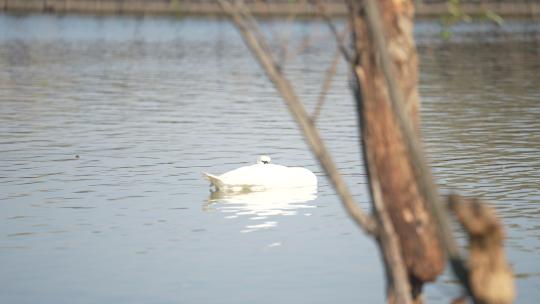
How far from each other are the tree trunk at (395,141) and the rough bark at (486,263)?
57 centimetres

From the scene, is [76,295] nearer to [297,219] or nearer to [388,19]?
[297,219]

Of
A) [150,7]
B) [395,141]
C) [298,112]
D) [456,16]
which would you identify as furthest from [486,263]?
[150,7]

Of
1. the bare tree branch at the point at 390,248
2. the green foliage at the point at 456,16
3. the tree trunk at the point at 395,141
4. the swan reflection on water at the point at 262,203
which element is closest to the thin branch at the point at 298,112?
the bare tree branch at the point at 390,248

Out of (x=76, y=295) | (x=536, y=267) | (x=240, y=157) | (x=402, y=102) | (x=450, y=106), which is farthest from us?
(x=450, y=106)

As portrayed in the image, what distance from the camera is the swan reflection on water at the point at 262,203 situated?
44.2ft

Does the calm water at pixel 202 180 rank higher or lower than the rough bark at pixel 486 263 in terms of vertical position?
lower

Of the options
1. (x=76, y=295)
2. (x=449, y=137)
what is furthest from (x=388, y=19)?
(x=449, y=137)

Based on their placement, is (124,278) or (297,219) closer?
(124,278)

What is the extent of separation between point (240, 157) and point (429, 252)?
39.8ft

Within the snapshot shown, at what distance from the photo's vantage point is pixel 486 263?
206 inches

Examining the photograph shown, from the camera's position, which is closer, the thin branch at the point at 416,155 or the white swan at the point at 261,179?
the thin branch at the point at 416,155

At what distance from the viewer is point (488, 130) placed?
67.8 ft

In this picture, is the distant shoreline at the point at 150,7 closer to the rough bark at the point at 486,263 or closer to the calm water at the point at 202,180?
the calm water at the point at 202,180

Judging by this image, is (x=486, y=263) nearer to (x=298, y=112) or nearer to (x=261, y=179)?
(x=298, y=112)
